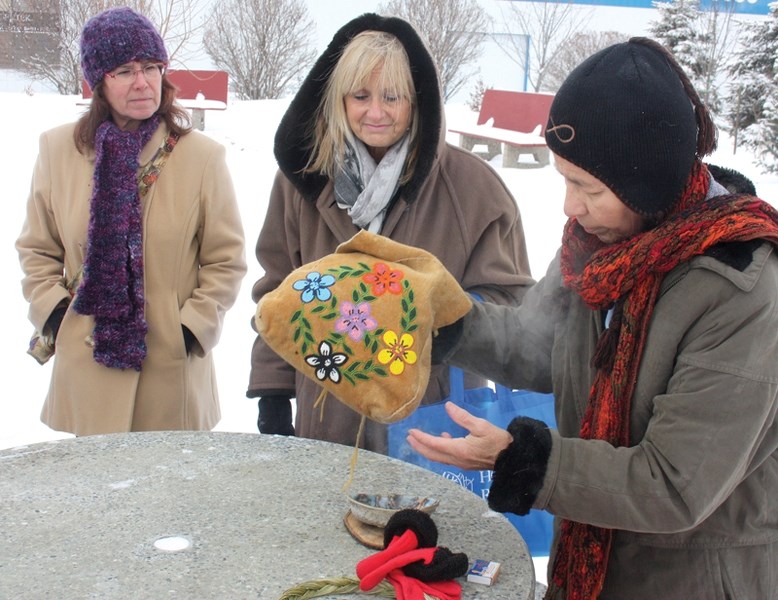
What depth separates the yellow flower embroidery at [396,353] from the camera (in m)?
1.52

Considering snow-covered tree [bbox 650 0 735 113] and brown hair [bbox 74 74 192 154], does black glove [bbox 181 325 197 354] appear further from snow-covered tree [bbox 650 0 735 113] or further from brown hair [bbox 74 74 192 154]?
snow-covered tree [bbox 650 0 735 113]

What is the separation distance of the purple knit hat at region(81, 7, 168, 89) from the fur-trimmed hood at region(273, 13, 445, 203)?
2.05 feet

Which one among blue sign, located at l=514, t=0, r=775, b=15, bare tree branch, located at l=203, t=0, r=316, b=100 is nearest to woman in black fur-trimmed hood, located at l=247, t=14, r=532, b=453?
bare tree branch, located at l=203, t=0, r=316, b=100

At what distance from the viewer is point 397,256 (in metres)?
1.64

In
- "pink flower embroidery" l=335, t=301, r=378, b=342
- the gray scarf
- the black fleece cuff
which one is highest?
the gray scarf

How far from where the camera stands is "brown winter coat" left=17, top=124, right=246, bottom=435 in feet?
9.05

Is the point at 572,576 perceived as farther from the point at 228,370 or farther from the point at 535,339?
the point at 228,370

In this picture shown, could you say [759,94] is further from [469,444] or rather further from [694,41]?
[469,444]

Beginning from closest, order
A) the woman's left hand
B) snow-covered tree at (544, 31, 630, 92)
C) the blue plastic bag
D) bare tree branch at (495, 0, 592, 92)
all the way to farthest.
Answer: the woman's left hand → the blue plastic bag → snow-covered tree at (544, 31, 630, 92) → bare tree branch at (495, 0, 592, 92)

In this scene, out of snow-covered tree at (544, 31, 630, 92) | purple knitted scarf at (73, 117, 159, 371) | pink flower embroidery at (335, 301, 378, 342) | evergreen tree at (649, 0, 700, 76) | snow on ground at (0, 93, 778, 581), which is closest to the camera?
pink flower embroidery at (335, 301, 378, 342)

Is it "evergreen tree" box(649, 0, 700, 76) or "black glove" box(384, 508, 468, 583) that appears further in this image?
"evergreen tree" box(649, 0, 700, 76)

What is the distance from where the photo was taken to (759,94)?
1363 centimetres

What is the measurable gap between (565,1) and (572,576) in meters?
21.5

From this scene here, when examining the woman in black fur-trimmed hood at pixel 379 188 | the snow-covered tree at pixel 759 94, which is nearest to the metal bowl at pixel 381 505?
the woman in black fur-trimmed hood at pixel 379 188
